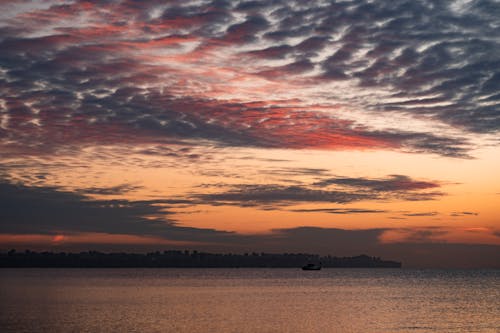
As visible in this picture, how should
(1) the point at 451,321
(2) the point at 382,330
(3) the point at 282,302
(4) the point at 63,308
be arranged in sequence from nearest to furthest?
(2) the point at 382,330, (1) the point at 451,321, (4) the point at 63,308, (3) the point at 282,302

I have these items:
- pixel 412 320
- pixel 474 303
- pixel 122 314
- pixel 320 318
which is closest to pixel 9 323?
pixel 122 314

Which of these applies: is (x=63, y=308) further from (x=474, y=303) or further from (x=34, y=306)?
(x=474, y=303)

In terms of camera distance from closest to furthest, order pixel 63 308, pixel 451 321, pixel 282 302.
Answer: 1. pixel 451 321
2. pixel 63 308
3. pixel 282 302

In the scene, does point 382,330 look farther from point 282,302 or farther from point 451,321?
point 282,302

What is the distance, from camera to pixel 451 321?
94.9 m

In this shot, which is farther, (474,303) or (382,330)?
(474,303)

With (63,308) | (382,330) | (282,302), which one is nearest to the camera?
(382,330)

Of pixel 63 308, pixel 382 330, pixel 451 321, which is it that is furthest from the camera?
pixel 63 308

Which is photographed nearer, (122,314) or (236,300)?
(122,314)

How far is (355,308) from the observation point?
117 metres

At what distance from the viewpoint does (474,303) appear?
132m

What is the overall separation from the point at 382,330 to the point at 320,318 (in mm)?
15768

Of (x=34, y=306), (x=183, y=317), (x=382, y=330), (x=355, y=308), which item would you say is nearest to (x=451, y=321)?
(x=382, y=330)

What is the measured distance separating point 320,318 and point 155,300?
4486 cm
